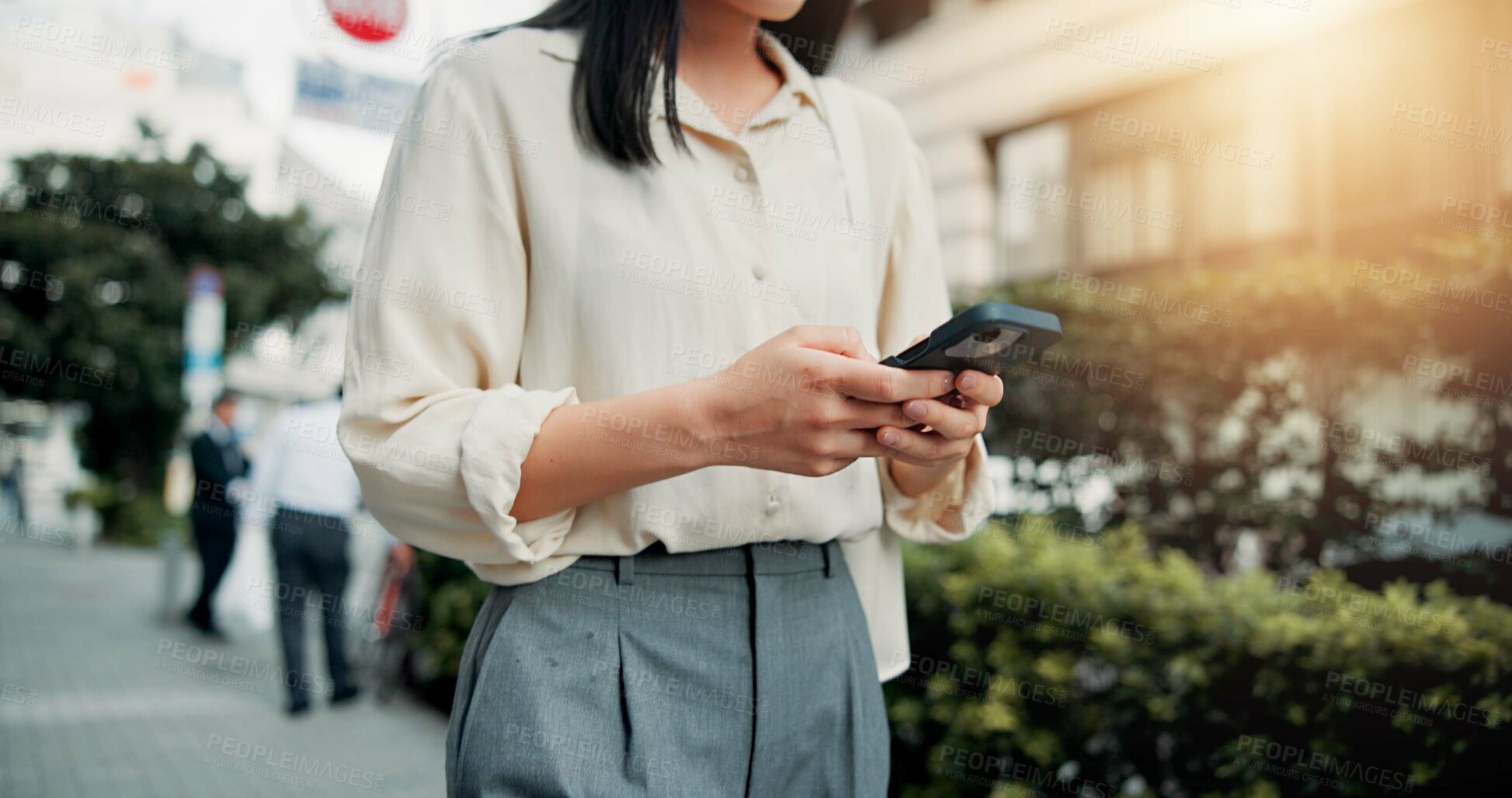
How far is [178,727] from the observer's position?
6500mm

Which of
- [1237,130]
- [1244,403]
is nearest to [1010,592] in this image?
[1244,403]

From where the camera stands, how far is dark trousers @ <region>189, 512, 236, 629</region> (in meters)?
9.95

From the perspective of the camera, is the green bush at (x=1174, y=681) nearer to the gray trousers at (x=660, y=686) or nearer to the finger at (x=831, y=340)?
the gray trousers at (x=660, y=686)

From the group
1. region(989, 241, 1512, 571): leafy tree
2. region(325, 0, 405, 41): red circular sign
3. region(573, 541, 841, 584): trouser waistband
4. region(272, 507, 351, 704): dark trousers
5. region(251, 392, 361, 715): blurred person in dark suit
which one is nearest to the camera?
region(573, 541, 841, 584): trouser waistband

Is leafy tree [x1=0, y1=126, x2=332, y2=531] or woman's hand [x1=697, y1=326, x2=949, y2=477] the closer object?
woman's hand [x1=697, y1=326, x2=949, y2=477]

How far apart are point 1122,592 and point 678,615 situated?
→ 2.44 metres

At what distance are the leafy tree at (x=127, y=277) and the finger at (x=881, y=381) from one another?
22.2m

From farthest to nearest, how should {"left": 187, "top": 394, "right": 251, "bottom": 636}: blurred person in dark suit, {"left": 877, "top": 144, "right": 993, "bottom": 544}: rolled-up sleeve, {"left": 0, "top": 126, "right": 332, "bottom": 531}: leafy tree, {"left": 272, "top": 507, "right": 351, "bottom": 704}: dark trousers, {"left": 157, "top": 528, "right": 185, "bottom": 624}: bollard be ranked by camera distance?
1. {"left": 0, "top": 126, "right": 332, "bottom": 531}: leafy tree
2. {"left": 157, "top": 528, "right": 185, "bottom": 624}: bollard
3. {"left": 187, "top": 394, "right": 251, "bottom": 636}: blurred person in dark suit
4. {"left": 272, "top": 507, "right": 351, "bottom": 704}: dark trousers
5. {"left": 877, "top": 144, "right": 993, "bottom": 544}: rolled-up sleeve

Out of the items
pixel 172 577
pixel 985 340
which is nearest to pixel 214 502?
pixel 172 577

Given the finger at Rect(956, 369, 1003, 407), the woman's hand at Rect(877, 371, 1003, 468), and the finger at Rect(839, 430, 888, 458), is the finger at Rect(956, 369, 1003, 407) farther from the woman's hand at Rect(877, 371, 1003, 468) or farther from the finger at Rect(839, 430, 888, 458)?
the finger at Rect(839, 430, 888, 458)

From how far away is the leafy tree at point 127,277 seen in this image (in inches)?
784

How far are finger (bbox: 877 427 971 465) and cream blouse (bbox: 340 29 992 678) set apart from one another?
0.59 feet

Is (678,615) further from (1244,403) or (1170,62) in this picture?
(1170,62)

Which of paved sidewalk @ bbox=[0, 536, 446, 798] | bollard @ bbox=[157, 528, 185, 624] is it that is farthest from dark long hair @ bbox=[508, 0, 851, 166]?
bollard @ bbox=[157, 528, 185, 624]
